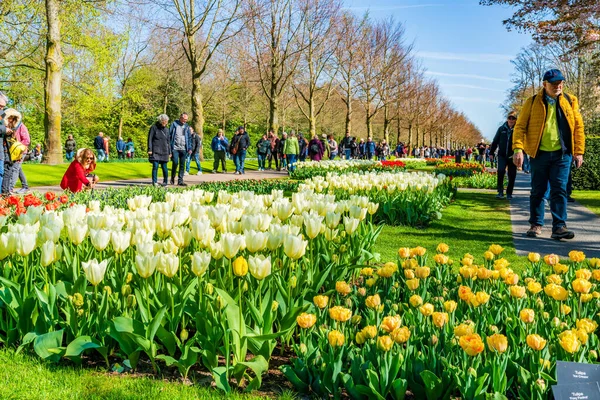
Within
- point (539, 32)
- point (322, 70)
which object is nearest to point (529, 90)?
point (322, 70)

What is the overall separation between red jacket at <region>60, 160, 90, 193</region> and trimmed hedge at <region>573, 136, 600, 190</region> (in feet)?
37.9

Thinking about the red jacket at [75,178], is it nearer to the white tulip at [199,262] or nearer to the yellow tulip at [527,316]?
the white tulip at [199,262]

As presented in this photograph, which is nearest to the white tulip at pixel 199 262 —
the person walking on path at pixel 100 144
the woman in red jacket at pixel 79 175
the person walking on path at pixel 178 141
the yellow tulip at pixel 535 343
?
the yellow tulip at pixel 535 343

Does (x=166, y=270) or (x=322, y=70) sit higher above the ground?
(x=322, y=70)

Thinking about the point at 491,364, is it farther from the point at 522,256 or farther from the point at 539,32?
the point at 539,32

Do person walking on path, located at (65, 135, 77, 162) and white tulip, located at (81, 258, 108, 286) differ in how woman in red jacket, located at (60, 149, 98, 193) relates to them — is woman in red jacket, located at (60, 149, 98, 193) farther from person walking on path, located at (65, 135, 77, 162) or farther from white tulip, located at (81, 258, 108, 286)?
person walking on path, located at (65, 135, 77, 162)

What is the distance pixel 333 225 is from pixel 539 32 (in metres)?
12.2

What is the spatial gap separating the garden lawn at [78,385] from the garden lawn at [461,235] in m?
2.98

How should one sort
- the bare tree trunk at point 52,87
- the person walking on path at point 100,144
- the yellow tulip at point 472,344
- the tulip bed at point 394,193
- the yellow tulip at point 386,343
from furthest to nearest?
1. the person walking on path at point 100,144
2. the bare tree trunk at point 52,87
3. the tulip bed at point 394,193
4. the yellow tulip at point 386,343
5. the yellow tulip at point 472,344

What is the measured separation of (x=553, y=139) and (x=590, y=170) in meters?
9.09

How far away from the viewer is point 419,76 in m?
43.6

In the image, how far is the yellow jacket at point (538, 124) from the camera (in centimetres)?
614

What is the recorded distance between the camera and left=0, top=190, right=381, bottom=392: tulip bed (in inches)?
96.2

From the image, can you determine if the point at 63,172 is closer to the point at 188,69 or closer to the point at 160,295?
Result: the point at 160,295
